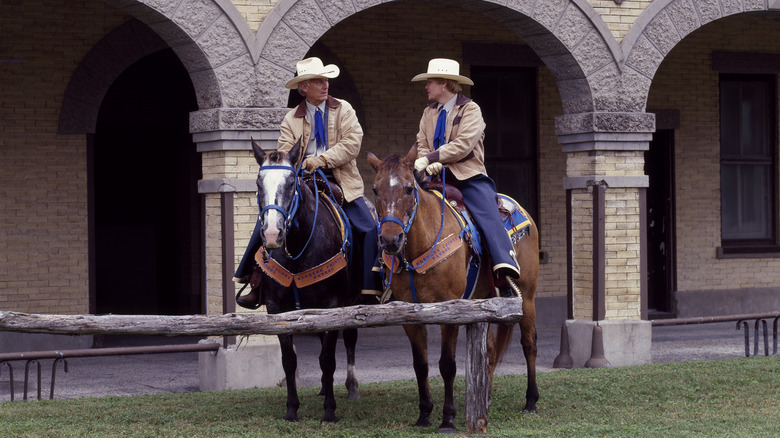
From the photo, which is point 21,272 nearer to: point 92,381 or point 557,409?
point 92,381

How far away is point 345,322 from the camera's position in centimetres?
779

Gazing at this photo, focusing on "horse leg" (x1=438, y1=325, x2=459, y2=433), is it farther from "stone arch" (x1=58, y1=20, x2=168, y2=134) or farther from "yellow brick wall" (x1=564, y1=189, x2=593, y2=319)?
"stone arch" (x1=58, y1=20, x2=168, y2=134)

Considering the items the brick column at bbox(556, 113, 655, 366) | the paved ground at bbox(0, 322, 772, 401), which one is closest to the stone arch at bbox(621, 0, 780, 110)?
the brick column at bbox(556, 113, 655, 366)

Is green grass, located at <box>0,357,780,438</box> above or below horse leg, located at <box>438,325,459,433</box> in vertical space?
below

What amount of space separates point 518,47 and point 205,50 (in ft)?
20.2

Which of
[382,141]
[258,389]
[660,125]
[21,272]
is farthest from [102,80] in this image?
[660,125]

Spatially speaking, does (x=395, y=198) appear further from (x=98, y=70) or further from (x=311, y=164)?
A: (x=98, y=70)

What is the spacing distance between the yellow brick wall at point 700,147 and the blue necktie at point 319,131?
344 inches

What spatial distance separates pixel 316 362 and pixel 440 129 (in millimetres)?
4852

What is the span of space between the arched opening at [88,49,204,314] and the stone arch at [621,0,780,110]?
6119 millimetres

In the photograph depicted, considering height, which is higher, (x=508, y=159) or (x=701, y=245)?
(x=508, y=159)

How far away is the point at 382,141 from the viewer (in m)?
15.2

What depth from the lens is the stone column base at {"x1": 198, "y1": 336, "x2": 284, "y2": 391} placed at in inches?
436

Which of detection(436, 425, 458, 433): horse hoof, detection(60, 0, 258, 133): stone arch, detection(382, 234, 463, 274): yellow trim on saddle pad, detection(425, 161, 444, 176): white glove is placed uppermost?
detection(60, 0, 258, 133): stone arch
